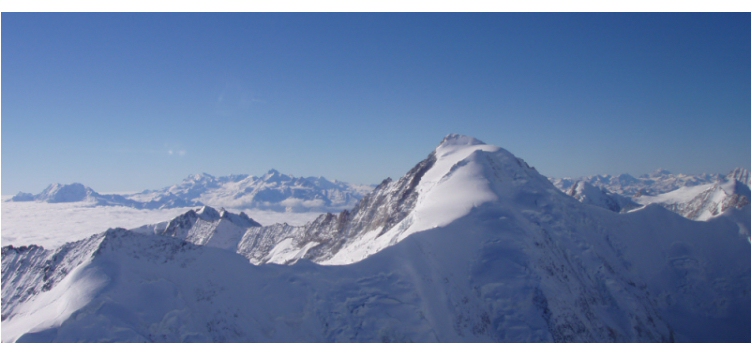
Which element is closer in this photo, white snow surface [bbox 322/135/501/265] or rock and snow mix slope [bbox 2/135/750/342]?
rock and snow mix slope [bbox 2/135/750/342]

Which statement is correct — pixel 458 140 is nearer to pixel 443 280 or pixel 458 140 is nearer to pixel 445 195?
pixel 445 195

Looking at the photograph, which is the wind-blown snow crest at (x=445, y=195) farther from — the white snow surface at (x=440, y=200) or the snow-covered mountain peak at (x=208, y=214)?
the snow-covered mountain peak at (x=208, y=214)

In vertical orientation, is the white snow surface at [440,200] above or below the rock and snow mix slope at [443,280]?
above

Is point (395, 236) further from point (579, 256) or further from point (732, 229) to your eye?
point (732, 229)

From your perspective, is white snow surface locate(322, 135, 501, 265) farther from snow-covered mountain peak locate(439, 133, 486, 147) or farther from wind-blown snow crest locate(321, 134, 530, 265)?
Answer: snow-covered mountain peak locate(439, 133, 486, 147)

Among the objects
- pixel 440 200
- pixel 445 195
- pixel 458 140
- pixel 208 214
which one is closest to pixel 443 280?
pixel 440 200

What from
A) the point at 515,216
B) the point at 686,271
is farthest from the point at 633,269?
the point at 515,216

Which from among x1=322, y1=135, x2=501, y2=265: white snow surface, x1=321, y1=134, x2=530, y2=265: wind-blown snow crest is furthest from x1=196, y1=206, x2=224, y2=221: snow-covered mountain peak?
x1=322, y1=135, x2=501, y2=265: white snow surface

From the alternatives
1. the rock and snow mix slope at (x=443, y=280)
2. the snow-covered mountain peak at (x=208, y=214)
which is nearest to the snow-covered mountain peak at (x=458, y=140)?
the rock and snow mix slope at (x=443, y=280)

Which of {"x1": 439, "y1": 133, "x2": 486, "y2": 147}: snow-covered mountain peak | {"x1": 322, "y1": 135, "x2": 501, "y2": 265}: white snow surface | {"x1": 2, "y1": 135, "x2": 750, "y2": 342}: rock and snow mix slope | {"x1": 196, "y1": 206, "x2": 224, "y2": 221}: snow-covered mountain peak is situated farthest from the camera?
{"x1": 196, "y1": 206, "x2": 224, "y2": 221}: snow-covered mountain peak
